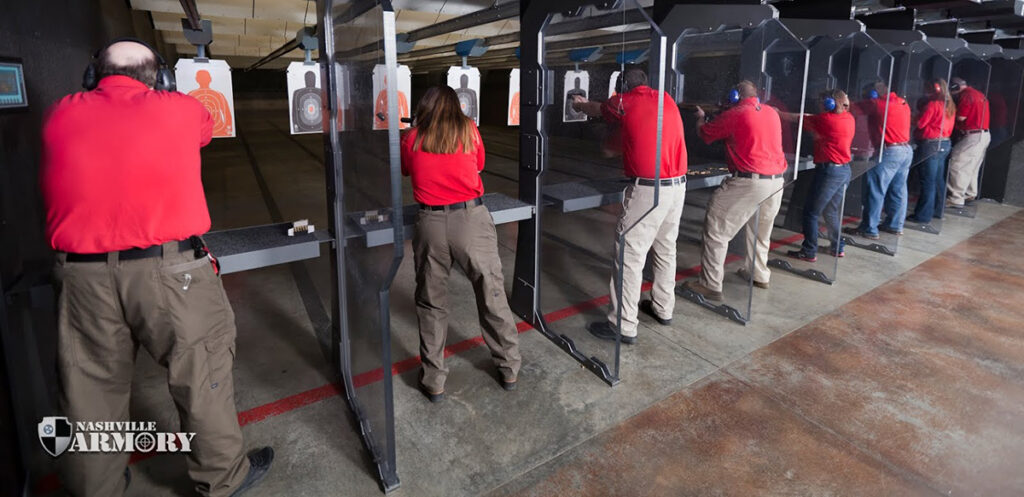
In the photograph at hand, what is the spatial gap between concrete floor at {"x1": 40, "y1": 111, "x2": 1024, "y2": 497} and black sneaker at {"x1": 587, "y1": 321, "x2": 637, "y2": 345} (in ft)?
0.19

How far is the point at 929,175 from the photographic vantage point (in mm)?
5664

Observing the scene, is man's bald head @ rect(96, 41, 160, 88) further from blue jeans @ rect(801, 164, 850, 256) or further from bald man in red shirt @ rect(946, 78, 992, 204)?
bald man in red shirt @ rect(946, 78, 992, 204)

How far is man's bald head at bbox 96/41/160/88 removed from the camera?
1572 millimetres

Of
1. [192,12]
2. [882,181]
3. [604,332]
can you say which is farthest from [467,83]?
[604,332]

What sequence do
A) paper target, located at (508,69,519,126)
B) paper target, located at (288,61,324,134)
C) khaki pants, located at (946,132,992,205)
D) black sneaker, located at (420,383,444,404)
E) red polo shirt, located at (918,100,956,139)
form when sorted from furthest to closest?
paper target, located at (508,69,519,126) < khaki pants, located at (946,132,992,205) < paper target, located at (288,61,324,134) < red polo shirt, located at (918,100,956,139) < black sneaker, located at (420,383,444,404)

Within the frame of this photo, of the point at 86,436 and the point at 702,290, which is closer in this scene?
the point at 86,436

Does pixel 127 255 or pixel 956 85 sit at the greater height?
pixel 956 85

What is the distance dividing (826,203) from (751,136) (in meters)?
1.52

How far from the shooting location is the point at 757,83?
3.24 m

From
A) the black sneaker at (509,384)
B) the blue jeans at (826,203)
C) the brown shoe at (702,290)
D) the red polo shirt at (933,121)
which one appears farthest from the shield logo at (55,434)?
the red polo shirt at (933,121)

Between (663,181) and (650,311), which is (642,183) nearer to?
(663,181)

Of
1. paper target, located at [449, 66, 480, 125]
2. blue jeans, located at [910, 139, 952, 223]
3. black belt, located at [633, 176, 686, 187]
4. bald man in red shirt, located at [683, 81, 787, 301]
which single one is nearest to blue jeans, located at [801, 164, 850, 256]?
bald man in red shirt, located at [683, 81, 787, 301]

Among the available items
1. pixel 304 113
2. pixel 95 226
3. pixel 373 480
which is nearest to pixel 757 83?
pixel 373 480

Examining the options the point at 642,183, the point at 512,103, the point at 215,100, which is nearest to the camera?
the point at 642,183
